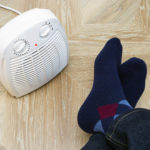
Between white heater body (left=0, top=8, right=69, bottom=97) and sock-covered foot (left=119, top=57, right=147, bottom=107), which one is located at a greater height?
white heater body (left=0, top=8, right=69, bottom=97)

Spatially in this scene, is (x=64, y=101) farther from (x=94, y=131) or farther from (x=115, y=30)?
(x=115, y=30)

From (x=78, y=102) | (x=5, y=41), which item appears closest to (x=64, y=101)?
(x=78, y=102)

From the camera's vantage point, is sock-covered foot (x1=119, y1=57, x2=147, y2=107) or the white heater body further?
sock-covered foot (x1=119, y1=57, x2=147, y2=107)

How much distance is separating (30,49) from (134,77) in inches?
12.6

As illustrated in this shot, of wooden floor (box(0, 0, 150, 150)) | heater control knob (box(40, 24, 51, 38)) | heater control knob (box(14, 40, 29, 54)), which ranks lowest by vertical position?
wooden floor (box(0, 0, 150, 150))

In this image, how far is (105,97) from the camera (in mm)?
681

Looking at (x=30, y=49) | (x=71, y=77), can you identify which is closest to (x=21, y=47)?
(x=30, y=49)

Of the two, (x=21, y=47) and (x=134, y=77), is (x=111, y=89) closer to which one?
(x=134, y=77)

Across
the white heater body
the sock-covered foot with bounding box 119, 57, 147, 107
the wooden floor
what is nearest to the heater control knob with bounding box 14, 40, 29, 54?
the white heater body

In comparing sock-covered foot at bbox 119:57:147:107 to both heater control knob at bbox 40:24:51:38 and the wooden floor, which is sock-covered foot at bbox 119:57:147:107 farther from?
heater control knob at bbox 40:24:51:38

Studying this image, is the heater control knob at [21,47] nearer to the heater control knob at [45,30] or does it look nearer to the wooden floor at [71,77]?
the heater control knob at [45,30]

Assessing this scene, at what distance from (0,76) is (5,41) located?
0.37 feet

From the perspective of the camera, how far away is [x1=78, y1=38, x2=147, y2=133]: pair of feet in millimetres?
658

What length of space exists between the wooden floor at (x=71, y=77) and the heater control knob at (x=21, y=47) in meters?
0.17
